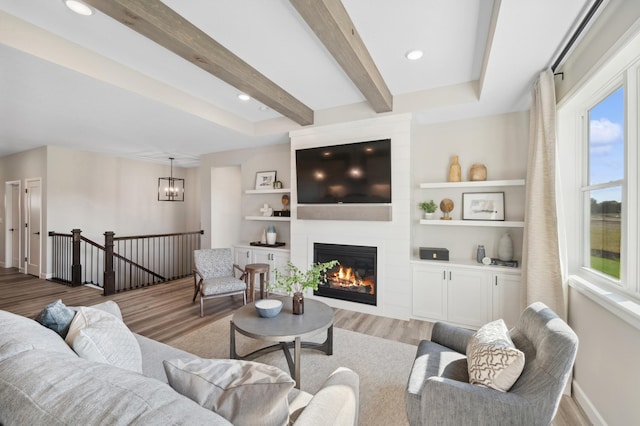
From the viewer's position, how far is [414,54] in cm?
257

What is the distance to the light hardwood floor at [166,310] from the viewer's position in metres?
3.16

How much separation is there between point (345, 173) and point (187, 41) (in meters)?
2.32

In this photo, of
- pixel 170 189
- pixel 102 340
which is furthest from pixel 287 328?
pixel 170 189

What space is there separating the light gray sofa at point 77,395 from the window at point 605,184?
234 cm

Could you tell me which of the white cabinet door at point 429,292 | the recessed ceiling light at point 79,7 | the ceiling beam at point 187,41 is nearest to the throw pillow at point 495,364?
the white cabinet door at point 429,292

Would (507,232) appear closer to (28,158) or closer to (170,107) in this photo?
(170,107)

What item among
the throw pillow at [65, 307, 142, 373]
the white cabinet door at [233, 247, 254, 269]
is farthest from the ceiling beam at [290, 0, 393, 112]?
the white cabinet door at [233, 247, 254, 269]

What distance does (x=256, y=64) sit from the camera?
2762 mm

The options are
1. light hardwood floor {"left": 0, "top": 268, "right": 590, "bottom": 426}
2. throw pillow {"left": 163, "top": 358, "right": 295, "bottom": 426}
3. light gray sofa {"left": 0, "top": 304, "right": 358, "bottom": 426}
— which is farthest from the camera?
light hardwood floor {"left": 0, "top": 268, "right": 590, "bottom": 426}

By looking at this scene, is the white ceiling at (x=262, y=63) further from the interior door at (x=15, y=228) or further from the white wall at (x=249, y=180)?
the interior door at (x=15, y=228)

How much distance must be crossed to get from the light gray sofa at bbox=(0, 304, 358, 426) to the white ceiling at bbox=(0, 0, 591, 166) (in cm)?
219

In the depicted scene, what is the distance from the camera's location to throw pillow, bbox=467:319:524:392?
136 centimetres

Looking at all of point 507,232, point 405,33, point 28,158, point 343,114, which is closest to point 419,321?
point 507,232

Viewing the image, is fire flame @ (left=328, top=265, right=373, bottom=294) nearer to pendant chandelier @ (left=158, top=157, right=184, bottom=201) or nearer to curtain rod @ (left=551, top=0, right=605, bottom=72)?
curtain rod @ (left=551, top=0, right=605, bottom=72)
